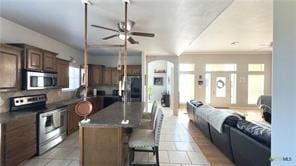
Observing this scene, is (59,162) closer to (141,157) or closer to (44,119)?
(44,119)

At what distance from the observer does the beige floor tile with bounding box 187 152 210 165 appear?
3634mm

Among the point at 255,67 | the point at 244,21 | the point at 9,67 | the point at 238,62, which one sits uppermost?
the point at 244,21

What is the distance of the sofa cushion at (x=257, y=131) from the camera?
7.85 feet

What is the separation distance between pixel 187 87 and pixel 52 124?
7.97m

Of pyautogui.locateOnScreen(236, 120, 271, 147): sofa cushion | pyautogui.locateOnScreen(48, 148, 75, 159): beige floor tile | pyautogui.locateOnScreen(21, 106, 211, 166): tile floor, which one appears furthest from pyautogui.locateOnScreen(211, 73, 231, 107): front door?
pyautogui.locateOnScreen(48, 148, 75, 159): beige floor tile

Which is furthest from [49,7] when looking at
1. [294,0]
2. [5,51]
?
[294,0]

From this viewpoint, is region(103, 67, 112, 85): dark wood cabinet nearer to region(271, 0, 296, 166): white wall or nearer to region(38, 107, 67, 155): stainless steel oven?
region(38, 107, 67, 155): stainless steel oven

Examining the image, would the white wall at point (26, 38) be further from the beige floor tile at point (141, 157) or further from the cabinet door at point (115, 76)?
the beige floor tile at point (141, 157)

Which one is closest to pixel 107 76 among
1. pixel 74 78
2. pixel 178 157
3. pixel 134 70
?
pixel 134 70

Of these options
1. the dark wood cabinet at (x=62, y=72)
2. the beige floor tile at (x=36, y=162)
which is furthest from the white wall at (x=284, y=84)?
the dark wood cabinet at (x=62, y=72)

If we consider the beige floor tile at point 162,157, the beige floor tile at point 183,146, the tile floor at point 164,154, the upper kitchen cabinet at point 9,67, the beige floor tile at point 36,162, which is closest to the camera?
the upper kitchen cabinet at point 9,67

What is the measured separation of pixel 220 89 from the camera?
1084cm

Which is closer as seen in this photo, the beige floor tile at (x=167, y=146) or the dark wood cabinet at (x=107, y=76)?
the beige floor tile at (x=167, y=146)

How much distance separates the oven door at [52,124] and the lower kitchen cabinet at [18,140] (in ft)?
0.60
